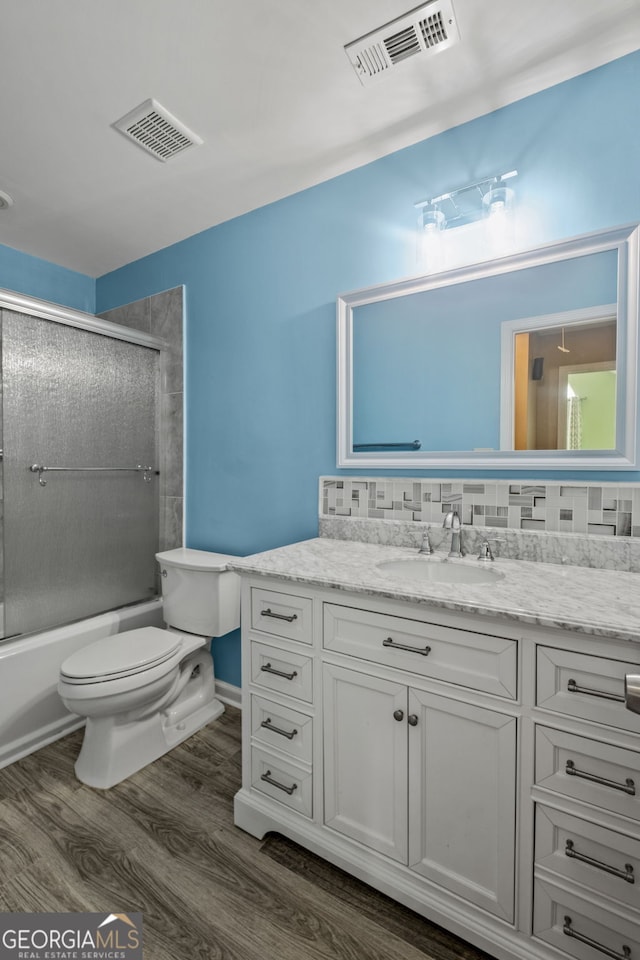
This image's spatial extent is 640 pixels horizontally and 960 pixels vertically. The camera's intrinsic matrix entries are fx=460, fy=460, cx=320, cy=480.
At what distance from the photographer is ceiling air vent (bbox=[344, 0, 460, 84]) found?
1.25 metres

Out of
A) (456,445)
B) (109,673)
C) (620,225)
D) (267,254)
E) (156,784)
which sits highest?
(267,254)

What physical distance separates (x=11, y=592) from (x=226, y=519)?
3.18ft

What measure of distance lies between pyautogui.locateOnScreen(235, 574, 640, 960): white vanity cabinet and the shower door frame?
140cm

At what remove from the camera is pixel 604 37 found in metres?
1.32

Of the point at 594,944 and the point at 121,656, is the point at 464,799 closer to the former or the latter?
the point at 594,944

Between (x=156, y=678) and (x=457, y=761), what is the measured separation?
1169 millimetres

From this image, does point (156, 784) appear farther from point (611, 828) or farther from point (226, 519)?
point (611, 828)

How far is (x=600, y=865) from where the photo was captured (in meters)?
0.94

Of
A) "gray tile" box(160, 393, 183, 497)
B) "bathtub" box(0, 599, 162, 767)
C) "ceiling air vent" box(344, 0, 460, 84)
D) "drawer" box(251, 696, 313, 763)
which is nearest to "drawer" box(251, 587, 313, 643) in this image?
"drawer" box(251, 696, 313, 763)

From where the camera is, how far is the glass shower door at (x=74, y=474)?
2.01 m

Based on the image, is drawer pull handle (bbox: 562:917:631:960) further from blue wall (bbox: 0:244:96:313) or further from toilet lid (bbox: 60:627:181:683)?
blue wall (bbox: 0:244:96:313)

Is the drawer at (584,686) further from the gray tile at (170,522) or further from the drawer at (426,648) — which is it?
the gray tile at (170,522)

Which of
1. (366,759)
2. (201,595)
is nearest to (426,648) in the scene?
(366,759)

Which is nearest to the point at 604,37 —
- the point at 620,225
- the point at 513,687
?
the point at 620,225
